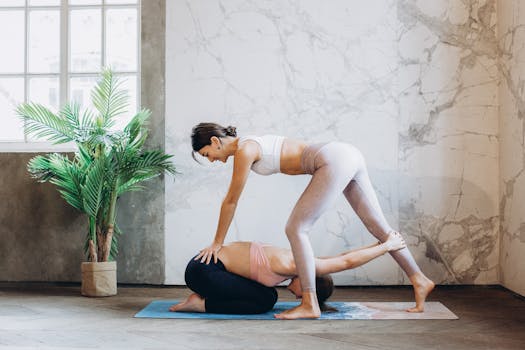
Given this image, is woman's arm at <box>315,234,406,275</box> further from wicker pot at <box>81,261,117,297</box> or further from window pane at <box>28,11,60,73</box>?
window pane at <box>28,11,60,73</box>

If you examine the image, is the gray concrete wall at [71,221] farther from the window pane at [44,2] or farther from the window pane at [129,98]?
the window pane at [44,2]

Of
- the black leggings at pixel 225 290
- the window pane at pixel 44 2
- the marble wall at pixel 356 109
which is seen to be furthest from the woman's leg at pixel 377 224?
the window pane at pixel 44 2

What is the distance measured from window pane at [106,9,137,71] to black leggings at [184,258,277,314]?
6.68 ft

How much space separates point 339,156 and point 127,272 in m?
2.04

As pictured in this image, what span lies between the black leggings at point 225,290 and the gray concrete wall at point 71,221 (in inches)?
50.9

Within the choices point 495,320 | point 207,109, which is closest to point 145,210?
point 207,109

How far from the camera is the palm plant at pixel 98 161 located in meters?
3.85

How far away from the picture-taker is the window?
454cm

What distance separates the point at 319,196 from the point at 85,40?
2.53 m

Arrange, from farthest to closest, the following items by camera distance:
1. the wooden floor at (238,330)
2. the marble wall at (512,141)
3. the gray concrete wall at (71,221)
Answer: the gray concrete wall at (71,221) → the marble wall at (512,141) → the wooden floor at (238,330)

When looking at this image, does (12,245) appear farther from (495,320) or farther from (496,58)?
(496,58)

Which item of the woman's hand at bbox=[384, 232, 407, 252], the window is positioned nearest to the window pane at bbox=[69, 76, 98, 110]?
the window

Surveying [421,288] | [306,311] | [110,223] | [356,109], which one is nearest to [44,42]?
[110,223]

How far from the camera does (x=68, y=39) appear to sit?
457 centimetres
